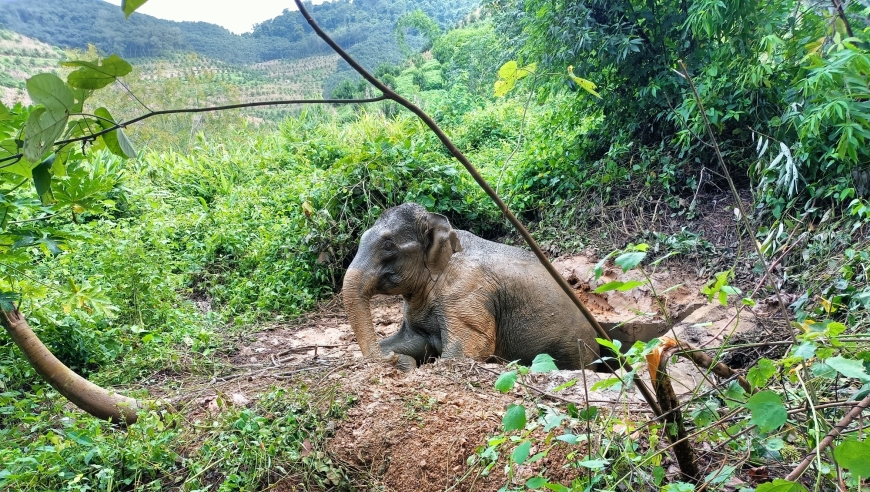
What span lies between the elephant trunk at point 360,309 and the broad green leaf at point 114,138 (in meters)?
3.05

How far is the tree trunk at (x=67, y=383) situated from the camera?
10.1 feet

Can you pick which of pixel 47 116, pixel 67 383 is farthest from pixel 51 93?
pixel 67 383

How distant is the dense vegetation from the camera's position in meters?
2.74

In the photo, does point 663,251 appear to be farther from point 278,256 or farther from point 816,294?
point 278,256

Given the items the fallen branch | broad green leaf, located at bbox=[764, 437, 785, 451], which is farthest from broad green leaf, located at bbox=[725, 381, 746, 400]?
the fallen branch

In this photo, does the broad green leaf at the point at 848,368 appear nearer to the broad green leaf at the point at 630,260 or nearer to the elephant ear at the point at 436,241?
the broad green leaf at the point at 630,260

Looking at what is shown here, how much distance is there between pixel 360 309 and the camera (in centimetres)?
448

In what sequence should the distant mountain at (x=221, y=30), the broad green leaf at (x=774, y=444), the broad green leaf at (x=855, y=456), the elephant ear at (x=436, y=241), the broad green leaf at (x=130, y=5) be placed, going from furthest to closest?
1. the distant mountain at (x=221, y=30)
2. the elephant ear at (x=436, y=241)
3. the broad green leaf at (x=774, y=444)
4. the broad green leaf at (x=855, y=456)
5. the broad green leaf at (x=130, y=5)

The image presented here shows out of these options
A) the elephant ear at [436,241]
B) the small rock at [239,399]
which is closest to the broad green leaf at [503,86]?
the small rock at [239,399]

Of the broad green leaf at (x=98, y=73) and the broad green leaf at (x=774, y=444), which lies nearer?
the broad green leaf at (x=98, y=73)

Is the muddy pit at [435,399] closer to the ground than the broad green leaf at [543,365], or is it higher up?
closer to the ground

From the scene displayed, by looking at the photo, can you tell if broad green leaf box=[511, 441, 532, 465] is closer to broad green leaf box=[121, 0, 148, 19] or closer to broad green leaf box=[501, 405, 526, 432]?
broad green leaf box=[501, 405, 526, 432]

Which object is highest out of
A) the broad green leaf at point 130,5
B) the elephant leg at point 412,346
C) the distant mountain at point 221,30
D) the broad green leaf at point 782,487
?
the distant mountain at point 221,30

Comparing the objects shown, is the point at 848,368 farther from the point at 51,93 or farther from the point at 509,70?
the point at 51,93
